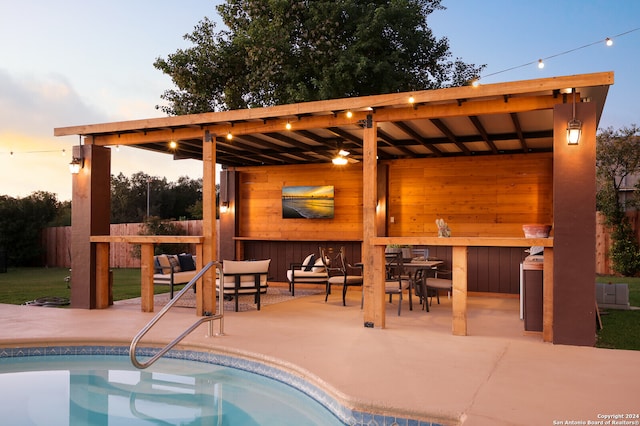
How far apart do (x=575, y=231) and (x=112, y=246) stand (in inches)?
685

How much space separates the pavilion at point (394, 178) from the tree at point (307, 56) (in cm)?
352

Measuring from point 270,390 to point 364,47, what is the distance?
36.9 ft

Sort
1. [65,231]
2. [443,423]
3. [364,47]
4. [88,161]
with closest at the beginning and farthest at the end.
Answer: [443,423], [88,161], [364,47], [65,231]

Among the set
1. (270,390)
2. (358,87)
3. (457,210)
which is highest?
(358,87)

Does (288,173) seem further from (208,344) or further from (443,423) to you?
(443,423)

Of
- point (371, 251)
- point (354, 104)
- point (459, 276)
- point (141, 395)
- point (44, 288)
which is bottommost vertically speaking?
point (141, 395)

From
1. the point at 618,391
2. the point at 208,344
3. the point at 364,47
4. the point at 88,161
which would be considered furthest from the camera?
the point at 364,47

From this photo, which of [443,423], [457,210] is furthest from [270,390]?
[457,210]

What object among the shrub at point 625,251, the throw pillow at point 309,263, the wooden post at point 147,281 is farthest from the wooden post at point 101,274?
the shrub at point 625,251

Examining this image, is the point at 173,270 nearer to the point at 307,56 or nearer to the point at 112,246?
the point at 307,56

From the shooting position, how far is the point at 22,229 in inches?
791

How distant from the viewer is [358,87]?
15078mm

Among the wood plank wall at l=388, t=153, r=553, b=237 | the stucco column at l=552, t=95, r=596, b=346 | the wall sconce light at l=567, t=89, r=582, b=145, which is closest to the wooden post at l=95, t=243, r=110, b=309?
the wood plank wall at l=388, t=153, r=553, b=237

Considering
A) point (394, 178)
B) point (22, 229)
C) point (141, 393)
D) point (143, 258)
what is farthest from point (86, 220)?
point (22, 229)
